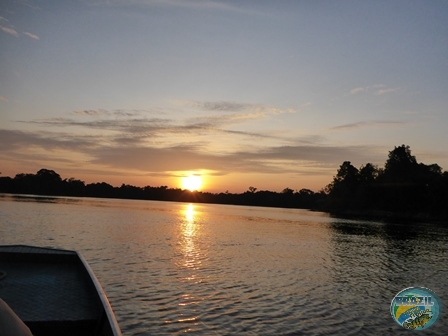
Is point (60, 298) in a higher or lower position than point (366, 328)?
higher

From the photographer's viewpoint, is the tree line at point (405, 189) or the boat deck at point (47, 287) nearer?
the boat deck at point (47, 287)

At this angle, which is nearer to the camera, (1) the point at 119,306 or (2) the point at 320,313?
(1) the point at 119,306

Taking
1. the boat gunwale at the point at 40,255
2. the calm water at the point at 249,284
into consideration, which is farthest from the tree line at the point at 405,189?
Answer: the boat gunwale at the point at 40,255

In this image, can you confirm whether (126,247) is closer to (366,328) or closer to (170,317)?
(170,317)

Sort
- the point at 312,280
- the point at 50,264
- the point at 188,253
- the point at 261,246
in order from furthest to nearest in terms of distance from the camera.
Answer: the point at 261,246, the point at 188,253, the point at 312,280, the point at 50,264

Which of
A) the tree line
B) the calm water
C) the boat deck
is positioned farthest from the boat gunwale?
the tree line

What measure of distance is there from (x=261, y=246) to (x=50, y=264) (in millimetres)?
32432

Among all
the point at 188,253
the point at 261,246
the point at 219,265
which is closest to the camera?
the point at 219,265

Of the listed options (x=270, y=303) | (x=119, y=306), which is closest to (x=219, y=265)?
(x=270, y=303)

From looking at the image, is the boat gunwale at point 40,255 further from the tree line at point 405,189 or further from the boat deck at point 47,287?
the tree line at point 405,189

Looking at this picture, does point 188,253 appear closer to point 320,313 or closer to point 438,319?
point 320,313

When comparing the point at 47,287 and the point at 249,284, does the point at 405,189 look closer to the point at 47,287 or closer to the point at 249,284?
the point at 249,284

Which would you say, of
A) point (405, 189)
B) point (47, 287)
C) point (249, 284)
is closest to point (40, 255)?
point (47, 287)

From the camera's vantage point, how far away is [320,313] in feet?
59.0
